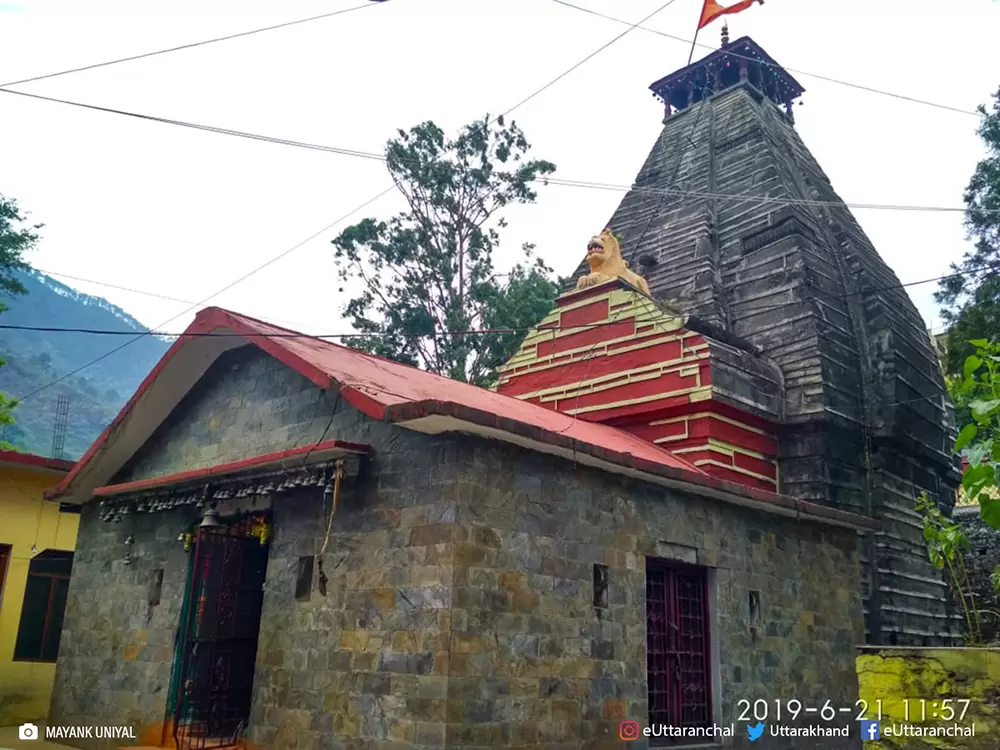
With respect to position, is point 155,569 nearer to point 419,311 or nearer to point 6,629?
point 6,629

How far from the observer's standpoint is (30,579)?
1332 centimetres

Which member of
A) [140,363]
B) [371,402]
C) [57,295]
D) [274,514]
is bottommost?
[274,514]

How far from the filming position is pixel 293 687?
7.54 metres

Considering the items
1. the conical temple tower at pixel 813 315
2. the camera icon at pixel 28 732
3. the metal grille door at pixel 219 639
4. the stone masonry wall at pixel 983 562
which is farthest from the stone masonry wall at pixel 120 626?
the stone masonry wall at pixel 983 562

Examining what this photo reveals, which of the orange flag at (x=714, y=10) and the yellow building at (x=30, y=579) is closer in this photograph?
the yellow building at (x=30, y=579)

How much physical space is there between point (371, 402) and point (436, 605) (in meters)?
1.71

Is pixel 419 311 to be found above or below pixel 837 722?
above

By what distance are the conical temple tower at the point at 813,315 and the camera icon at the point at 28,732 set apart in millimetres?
10633

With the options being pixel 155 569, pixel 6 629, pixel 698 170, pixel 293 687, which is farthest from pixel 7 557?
pixel 698 170

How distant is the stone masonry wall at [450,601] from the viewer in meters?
6.68

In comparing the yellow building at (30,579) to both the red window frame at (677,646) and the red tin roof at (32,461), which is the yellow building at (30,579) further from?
the red window frame at (677,646)

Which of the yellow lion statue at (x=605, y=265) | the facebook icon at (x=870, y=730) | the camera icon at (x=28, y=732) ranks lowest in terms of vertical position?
the camera icon at (x=28, y=732)

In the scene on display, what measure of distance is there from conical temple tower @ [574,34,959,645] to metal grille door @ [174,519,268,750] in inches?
297

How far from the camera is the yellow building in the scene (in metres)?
12.9
